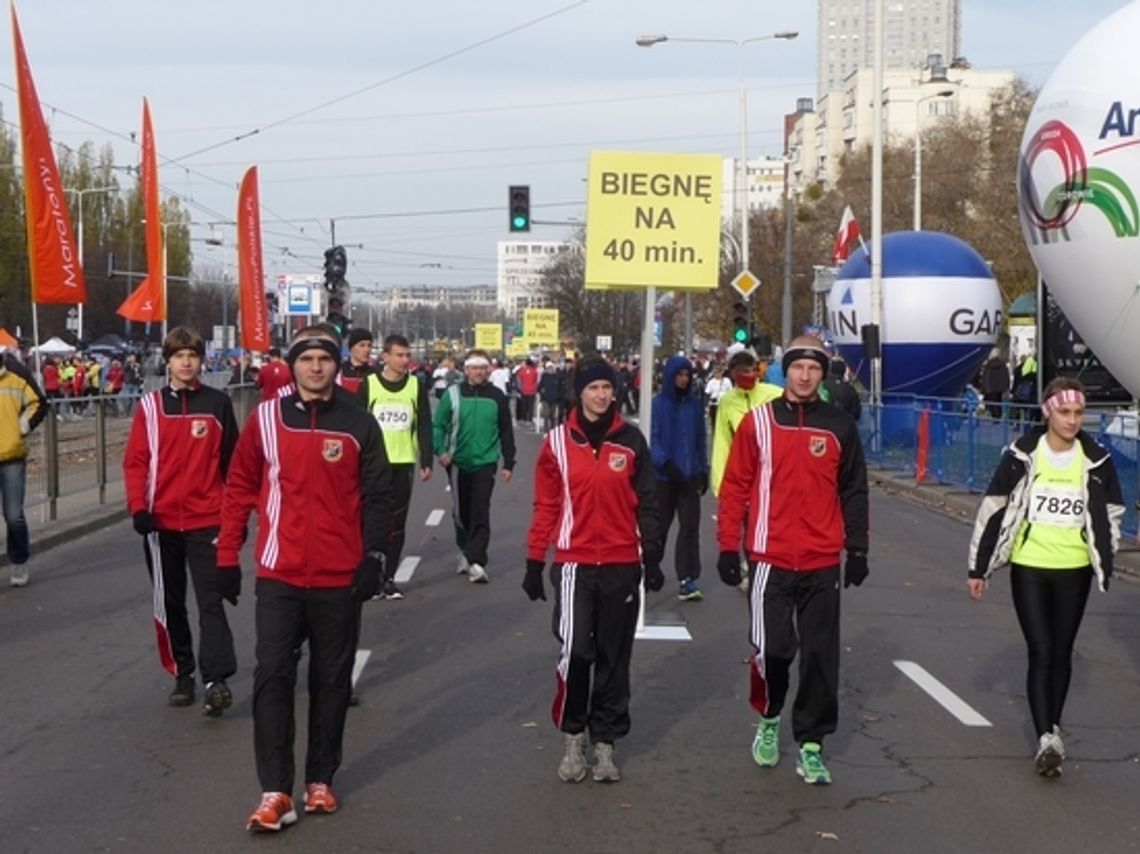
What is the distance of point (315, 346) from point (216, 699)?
2.63 m

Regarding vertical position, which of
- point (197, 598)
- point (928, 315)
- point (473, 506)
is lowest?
point (473, 506)

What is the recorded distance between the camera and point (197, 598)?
893 cm

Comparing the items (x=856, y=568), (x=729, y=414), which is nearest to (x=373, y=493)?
(x=856, y=568)

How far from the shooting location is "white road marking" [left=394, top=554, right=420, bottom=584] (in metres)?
14.3

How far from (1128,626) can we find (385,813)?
7.34m

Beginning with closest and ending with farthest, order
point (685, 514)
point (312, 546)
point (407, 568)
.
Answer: point (312, 546) → point (685, 514) → point (407, 568)

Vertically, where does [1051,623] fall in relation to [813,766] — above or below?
above

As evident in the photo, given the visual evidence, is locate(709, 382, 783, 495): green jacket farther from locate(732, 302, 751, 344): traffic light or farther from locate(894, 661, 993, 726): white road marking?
locate(732, 302, 751, 344): traffic light

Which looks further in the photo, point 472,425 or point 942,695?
point 472,425

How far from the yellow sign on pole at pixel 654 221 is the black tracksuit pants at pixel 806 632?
402cm

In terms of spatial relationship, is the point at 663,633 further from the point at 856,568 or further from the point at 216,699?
the point at 856,568

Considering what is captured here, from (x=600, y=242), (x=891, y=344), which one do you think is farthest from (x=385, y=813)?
(x=891, y=344)

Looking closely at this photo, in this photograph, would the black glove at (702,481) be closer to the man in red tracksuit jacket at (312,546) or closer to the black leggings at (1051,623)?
the black leggings at (1051,623)

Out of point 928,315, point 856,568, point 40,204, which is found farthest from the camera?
point 928,315
